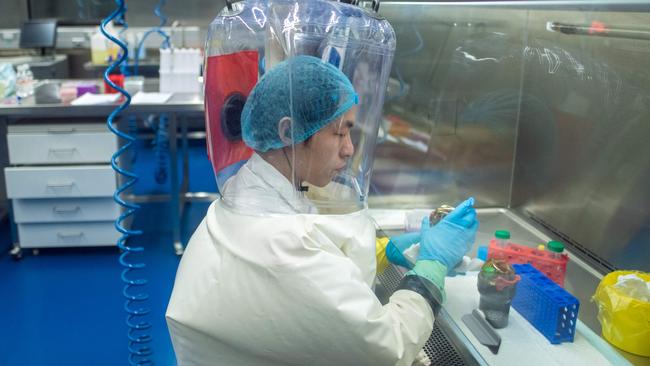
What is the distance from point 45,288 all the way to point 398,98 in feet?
6.38

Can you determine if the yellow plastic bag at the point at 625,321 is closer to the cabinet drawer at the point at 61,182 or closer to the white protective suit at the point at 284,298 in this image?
the white protective suit at the point at 284,298

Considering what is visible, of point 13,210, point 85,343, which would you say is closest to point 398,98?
point 85,343

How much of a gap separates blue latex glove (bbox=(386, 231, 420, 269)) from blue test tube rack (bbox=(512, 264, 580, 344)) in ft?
0.77

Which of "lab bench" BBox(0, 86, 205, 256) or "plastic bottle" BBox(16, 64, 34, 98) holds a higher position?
"plastic bottle" BBox(16, 64, 34, 98)

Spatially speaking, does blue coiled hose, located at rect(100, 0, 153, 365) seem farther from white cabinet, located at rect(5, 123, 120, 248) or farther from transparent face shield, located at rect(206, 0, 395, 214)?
white cabinet, located at rect(5, 123, 120, 248)

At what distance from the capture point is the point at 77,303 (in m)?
2.57

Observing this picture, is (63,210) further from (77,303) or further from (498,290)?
(498,290)

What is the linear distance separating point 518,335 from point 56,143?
252cm

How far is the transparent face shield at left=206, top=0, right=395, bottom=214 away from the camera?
93 cm

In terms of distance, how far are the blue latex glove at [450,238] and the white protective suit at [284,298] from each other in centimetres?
13

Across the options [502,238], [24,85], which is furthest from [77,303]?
[502,238]

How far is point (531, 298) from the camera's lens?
3.73 ft

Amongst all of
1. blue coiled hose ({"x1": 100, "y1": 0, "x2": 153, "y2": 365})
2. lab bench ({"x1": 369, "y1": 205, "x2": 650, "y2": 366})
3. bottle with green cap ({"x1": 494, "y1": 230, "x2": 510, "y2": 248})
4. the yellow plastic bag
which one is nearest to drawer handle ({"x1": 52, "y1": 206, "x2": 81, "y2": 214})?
blue coiled hose ({"x1": 100, "y1": 0, "x2": 153, "y2": 365})

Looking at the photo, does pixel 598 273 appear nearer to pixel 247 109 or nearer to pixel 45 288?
pixel 247 109
